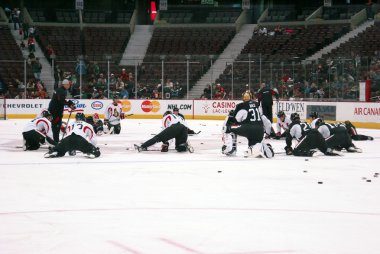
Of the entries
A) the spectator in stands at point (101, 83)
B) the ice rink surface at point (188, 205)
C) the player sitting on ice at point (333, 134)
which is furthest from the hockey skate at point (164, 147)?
the spectator in stands at point (101, 83)

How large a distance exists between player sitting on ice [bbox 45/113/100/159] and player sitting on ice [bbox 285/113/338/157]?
4217mm

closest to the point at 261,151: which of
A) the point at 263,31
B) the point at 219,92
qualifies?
the point at 219,92

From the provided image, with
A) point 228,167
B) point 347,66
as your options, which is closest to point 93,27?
point 347,66

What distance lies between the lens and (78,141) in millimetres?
14531

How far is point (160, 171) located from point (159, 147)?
5075 mm

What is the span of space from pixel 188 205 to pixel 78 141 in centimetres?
616

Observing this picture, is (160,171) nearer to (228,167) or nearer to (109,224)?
(228,167)

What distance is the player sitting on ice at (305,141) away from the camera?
15.3 meters

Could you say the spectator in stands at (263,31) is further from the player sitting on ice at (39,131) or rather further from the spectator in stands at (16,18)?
the player sitting on ice at (39,131)

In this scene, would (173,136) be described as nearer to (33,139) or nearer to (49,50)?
(33,139)

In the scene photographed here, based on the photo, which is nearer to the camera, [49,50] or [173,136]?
[173,136]

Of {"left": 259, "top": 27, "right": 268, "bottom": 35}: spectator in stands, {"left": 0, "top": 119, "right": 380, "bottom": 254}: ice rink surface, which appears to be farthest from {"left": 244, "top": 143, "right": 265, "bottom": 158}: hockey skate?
{"left": 259, "top": 27, "right": 268, "bottom": 35}: spectator in stands

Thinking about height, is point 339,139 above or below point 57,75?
below

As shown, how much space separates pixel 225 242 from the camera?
6.66 metres
